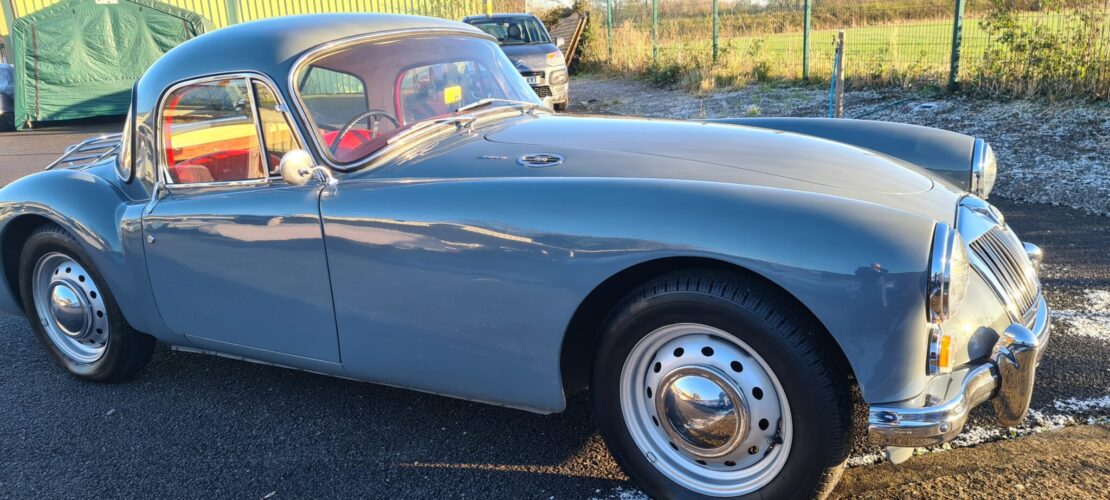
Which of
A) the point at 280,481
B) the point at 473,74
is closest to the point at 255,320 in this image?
the point at 280,481

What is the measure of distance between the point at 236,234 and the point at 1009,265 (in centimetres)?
274

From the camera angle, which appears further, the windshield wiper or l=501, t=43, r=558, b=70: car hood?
l=501, t=43, r=558, b=70: car hood

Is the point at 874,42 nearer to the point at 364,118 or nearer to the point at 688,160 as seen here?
the point at 688,160

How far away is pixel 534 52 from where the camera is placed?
41.9 feet

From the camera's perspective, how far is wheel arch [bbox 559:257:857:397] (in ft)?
7.44

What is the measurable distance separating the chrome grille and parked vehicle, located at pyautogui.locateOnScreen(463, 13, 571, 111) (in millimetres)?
9435

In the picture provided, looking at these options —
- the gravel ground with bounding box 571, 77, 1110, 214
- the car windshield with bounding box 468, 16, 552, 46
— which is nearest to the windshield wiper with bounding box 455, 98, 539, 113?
the gravel ground with bounding box 571, 77, 1110, 214

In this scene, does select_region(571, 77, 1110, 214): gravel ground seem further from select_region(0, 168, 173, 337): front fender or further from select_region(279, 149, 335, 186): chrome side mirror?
select_region(0, 168, 173, 337): front fender

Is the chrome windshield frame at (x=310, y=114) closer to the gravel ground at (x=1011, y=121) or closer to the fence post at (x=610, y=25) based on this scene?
the gravel ground at (x=1011, y=121)

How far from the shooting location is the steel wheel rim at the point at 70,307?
386 centimetres

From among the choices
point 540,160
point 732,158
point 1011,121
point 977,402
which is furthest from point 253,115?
point 1011,121

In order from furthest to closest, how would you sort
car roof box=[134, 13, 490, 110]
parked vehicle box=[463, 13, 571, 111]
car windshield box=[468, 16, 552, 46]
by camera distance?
car windshield box=[468, 16, 552, 46]
parked vehicle box=[463, 13, 571, 111]
car roof box=[134, 13, 490, 110]

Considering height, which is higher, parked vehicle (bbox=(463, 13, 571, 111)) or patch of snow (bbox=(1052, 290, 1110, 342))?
parked vehicle (bbox=(463, 13, 571, 111))

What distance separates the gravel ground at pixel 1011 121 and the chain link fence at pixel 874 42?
1.24 ft
